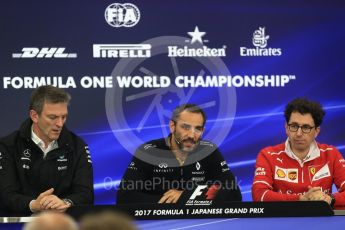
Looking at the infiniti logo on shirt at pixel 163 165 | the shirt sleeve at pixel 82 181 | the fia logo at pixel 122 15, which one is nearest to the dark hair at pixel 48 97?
the shirt sleeve at pixel 82 181

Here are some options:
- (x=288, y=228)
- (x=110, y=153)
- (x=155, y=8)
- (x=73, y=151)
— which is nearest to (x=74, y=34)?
(x=155, y=8)

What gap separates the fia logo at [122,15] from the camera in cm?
509

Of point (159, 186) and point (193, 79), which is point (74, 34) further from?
point (159, 186)

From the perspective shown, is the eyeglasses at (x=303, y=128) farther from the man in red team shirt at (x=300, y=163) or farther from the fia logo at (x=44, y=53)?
the fia logo at (x=44, y=53)

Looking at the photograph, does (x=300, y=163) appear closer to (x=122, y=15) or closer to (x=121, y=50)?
(x=121, y=50)

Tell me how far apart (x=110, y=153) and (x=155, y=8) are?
125 centimetres

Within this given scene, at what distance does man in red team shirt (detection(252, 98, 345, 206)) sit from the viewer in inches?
151

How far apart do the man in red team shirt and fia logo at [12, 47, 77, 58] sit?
1.95m

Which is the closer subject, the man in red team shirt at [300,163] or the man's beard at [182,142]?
the man in red team shirt at [300,163]

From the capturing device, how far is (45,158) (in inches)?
145

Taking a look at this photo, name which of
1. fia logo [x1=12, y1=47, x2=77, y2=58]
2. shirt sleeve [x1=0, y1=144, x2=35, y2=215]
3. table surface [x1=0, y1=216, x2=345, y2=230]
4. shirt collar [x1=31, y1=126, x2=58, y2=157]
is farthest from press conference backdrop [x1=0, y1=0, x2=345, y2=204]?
table surface [x1=0, y1=216, x2=345, y2=230]

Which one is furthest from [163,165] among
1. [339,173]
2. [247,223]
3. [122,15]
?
[122,15]

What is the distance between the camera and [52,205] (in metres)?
3.21

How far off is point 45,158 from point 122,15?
1817mm
